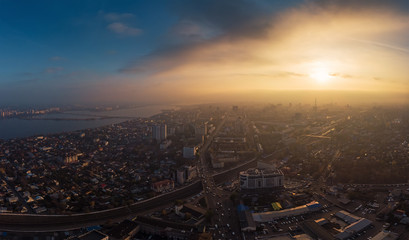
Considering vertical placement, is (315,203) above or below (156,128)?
below

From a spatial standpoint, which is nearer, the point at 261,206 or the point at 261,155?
the point at 261,206

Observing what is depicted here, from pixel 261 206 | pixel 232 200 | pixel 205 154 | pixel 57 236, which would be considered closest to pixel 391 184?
pixel 261 206

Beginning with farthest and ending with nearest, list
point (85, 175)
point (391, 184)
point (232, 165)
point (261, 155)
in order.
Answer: point (261, 155)
point (232, 165)
point (85, 175)
point (391, 184)

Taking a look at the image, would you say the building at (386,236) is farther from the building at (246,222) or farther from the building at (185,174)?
the building at (185,174)

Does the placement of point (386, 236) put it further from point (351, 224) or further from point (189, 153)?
point (189, 153)

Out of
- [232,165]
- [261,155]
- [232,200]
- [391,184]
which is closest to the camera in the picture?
[232,200]

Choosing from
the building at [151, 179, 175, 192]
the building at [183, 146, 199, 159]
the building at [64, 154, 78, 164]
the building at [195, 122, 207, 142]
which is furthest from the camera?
the building at [195, 122, 207, 142]

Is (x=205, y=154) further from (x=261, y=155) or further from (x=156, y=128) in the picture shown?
(x=156, y=128)

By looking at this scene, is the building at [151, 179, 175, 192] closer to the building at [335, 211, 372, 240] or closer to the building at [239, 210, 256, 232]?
the building at [239, 210, 256, 232]

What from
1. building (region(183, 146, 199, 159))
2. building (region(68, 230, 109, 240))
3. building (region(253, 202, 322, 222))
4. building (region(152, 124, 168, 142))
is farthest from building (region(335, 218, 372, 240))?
building (region(152, 124, 168, 142))
